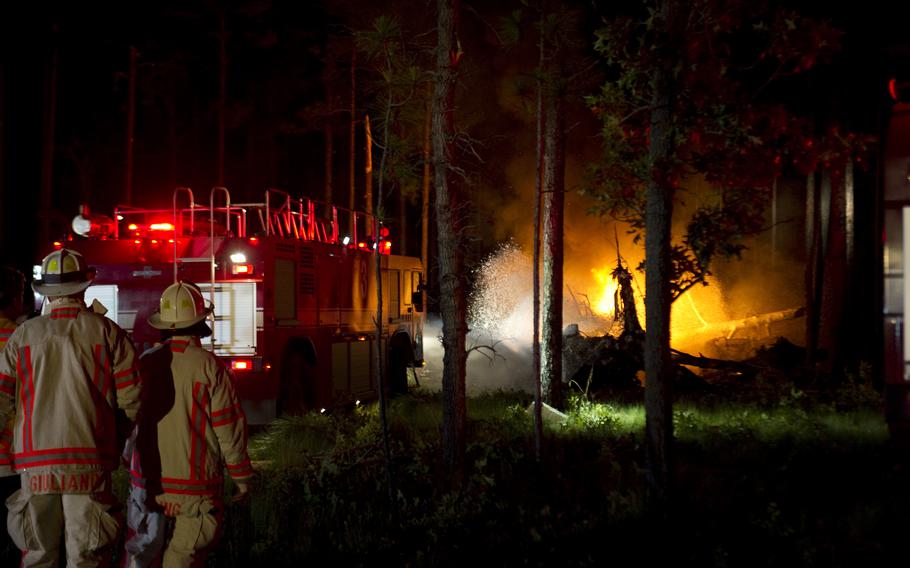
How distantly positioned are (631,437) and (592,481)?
1.61m

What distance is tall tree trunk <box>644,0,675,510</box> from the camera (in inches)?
275

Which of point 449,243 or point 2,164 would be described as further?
point 449,243

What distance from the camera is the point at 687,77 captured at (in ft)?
23.1

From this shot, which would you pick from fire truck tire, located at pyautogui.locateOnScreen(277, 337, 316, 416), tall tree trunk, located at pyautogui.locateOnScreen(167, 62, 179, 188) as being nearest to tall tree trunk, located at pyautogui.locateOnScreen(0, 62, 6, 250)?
fire truck tire, located at pyautogui.locateOnScreen(277, 337, 316, 416)

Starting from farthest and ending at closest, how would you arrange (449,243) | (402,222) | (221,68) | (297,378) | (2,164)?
(402,222), (221,68), (297,378), (449,243), (2,164)

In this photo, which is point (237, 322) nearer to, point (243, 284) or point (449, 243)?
point (243, 284)

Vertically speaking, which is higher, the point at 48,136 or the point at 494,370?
the point at 48,136

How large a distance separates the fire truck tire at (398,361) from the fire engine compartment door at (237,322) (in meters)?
4.94

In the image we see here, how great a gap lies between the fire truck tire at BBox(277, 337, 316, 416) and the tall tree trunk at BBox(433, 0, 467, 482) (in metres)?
3.60

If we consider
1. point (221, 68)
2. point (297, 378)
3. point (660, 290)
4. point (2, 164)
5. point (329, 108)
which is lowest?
point (297, 378)

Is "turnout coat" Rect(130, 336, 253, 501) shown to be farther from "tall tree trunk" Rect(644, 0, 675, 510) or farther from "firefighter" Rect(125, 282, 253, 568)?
"tall tree trunk" Rect(644, 0, 675, 510)

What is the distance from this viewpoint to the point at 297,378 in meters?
11.7

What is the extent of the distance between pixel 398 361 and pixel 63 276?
1116cm

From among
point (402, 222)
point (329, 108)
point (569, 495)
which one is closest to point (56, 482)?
point (569, 495)
